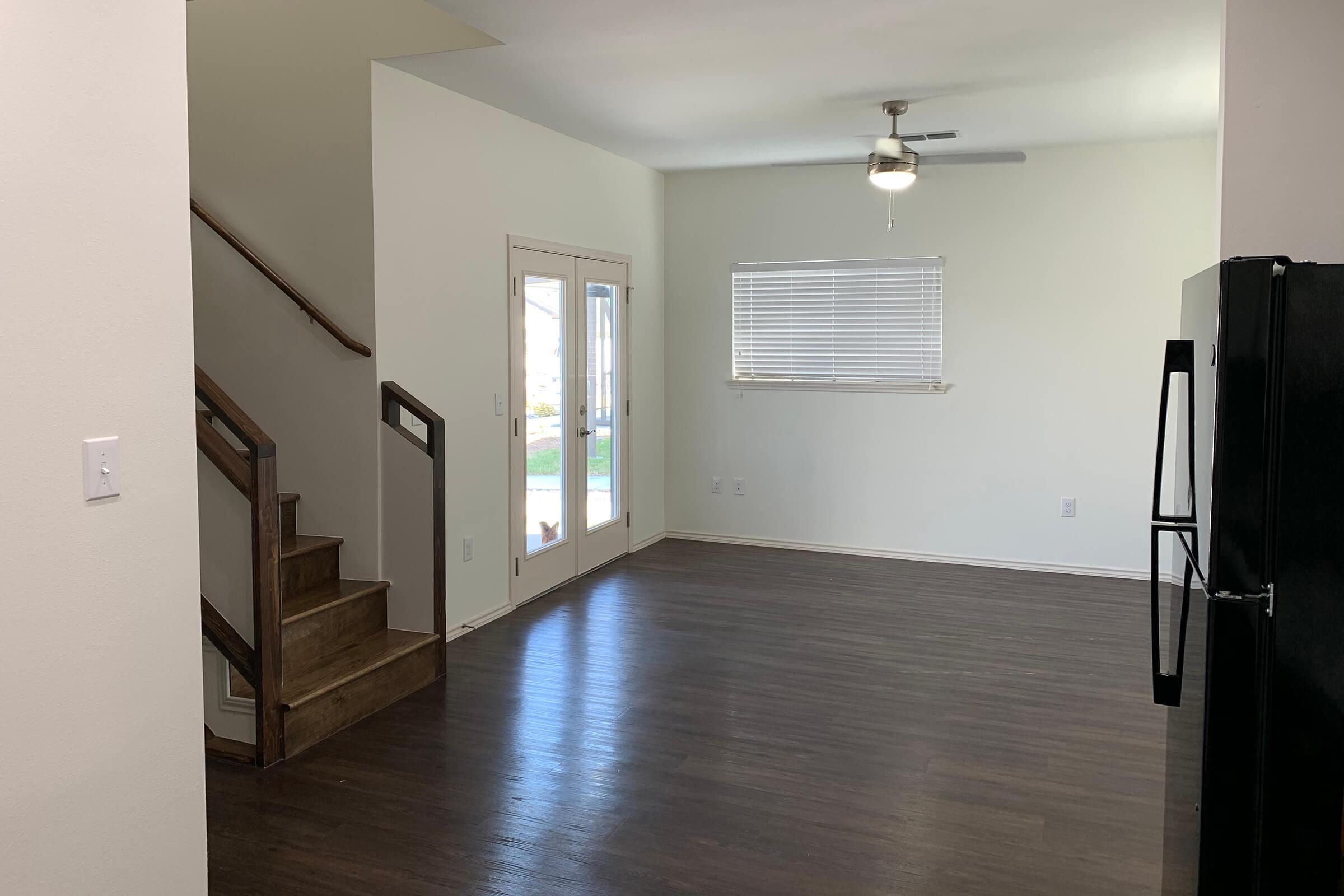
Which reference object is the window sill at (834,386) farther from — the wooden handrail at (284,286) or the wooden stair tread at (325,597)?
the wooden stair tread at (325,597)

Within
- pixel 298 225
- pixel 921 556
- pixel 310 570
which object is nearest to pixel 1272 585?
pixel 310 570

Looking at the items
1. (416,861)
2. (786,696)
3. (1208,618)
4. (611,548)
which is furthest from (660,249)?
(1208,618)

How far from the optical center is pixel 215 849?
2.94m

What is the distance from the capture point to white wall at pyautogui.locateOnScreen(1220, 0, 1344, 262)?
267 cm

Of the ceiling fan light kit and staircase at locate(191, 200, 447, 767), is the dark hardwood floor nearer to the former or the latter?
staircase at locate(191, 200, 447, 767)

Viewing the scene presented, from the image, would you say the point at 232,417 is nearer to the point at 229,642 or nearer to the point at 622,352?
the point at 229,642

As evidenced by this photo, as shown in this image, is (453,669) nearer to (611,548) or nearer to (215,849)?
(215,849)

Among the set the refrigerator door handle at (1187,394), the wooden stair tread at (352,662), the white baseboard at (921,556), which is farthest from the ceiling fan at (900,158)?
the wooden stair tread at (352,662)

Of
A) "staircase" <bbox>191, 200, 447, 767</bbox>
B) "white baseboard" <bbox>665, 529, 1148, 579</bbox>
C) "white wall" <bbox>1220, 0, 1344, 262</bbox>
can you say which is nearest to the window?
"white baseboard" <bbox>665, 529, 1148, 579</bbox>

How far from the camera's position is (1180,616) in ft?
7.43

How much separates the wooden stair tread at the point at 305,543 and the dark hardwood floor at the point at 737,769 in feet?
2.54

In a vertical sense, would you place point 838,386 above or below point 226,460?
above

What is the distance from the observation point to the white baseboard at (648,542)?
7.16 metres

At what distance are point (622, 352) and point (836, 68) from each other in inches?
109
